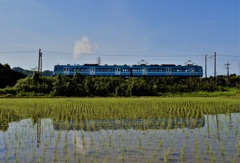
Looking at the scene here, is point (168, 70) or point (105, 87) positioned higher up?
point (168, 70)

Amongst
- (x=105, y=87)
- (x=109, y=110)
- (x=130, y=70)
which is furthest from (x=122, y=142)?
(x=130, y=70)

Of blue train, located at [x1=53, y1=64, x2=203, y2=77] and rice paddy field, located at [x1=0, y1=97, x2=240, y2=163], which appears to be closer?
rice paddy field, located at [x1=0, y1=97, x2=240, y2=163]

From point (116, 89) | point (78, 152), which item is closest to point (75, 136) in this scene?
point (78, 152)

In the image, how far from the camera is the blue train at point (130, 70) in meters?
40.0

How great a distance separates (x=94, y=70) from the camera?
40.7 m

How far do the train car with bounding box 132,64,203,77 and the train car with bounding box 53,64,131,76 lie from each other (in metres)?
1.75

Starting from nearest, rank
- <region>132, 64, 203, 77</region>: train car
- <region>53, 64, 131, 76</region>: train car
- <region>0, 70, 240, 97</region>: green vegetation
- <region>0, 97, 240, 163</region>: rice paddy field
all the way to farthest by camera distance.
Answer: <region>0, 97, 240, 163</region>: rice paddy field, <region>0, 70, 240, 97</region>: green vegetation, <region>53, 64, 131, 76</region>: train car, <region>132, 64, 203, 77</region>: train car

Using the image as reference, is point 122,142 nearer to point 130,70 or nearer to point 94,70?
point 94,70

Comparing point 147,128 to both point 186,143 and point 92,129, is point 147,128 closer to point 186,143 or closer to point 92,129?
point 92,129

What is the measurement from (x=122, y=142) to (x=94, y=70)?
1290 inches

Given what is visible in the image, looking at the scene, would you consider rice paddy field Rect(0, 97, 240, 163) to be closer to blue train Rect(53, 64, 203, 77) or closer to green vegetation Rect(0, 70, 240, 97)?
green vegetation Rect(0, 70, 240, 97)

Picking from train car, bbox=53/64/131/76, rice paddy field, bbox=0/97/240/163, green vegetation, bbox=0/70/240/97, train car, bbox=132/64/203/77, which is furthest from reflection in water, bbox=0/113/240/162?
train car, bbox=132/64/203/77

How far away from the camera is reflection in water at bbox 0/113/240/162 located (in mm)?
6586

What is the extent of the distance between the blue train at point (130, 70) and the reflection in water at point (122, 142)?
28.5 meters
